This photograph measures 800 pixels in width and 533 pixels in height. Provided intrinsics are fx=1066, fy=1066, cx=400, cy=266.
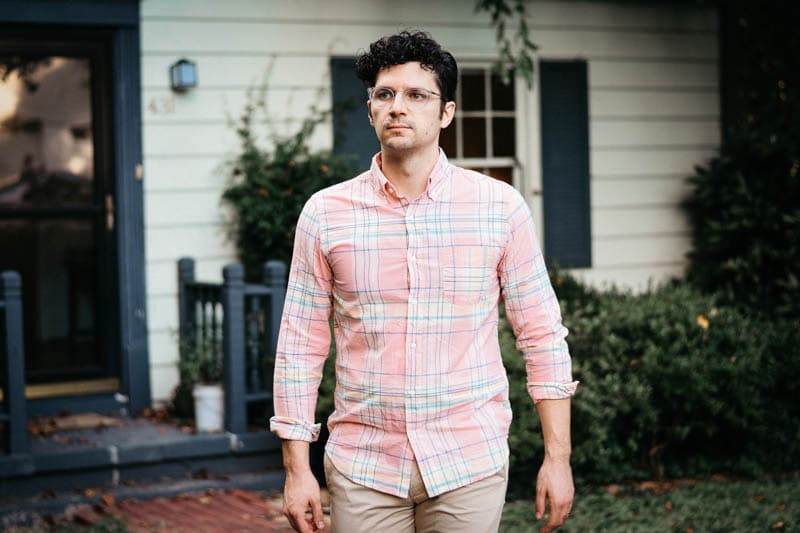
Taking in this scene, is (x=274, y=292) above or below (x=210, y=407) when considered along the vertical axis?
above

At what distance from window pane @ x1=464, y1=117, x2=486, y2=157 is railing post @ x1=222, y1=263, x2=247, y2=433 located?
274 cm

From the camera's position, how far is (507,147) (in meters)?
8.66

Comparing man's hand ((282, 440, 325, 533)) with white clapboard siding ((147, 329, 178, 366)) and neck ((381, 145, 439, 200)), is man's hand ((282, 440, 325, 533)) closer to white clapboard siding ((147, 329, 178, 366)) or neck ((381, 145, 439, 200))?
neck ((381, 145, 439, 200))

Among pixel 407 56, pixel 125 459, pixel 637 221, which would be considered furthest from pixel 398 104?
pixel 637 221

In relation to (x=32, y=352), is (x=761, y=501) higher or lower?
lower

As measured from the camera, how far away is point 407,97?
8.76 ft

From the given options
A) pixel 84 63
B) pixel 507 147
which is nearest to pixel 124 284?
pixel 84 63

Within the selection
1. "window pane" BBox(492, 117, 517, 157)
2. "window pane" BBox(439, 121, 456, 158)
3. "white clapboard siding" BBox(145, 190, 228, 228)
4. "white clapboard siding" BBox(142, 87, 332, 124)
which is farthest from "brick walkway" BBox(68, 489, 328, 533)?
"window pane" BBox(492, 117, 517, 157)

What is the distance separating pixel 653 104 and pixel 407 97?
266 inches

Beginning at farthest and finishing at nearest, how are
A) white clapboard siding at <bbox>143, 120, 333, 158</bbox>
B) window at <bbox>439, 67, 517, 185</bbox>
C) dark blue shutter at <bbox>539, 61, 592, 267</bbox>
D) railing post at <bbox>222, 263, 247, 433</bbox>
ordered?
dark blue shutter at <bbox>539, 61, 592, 267</bbox> → window at <bbox>439, 67, 517, 185</bbox> → white clapboard siding at <bbox>143, 120, 333, 158</bbox> → railing post at <bbox>222, 263, 247, 433</bbox>

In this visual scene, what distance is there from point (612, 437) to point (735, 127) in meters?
3.93

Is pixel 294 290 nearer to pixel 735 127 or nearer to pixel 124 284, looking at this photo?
pixel 124 284

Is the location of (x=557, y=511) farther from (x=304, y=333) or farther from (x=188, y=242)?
(x=188, y=242)

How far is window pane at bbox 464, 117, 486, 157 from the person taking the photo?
854 centimetres
